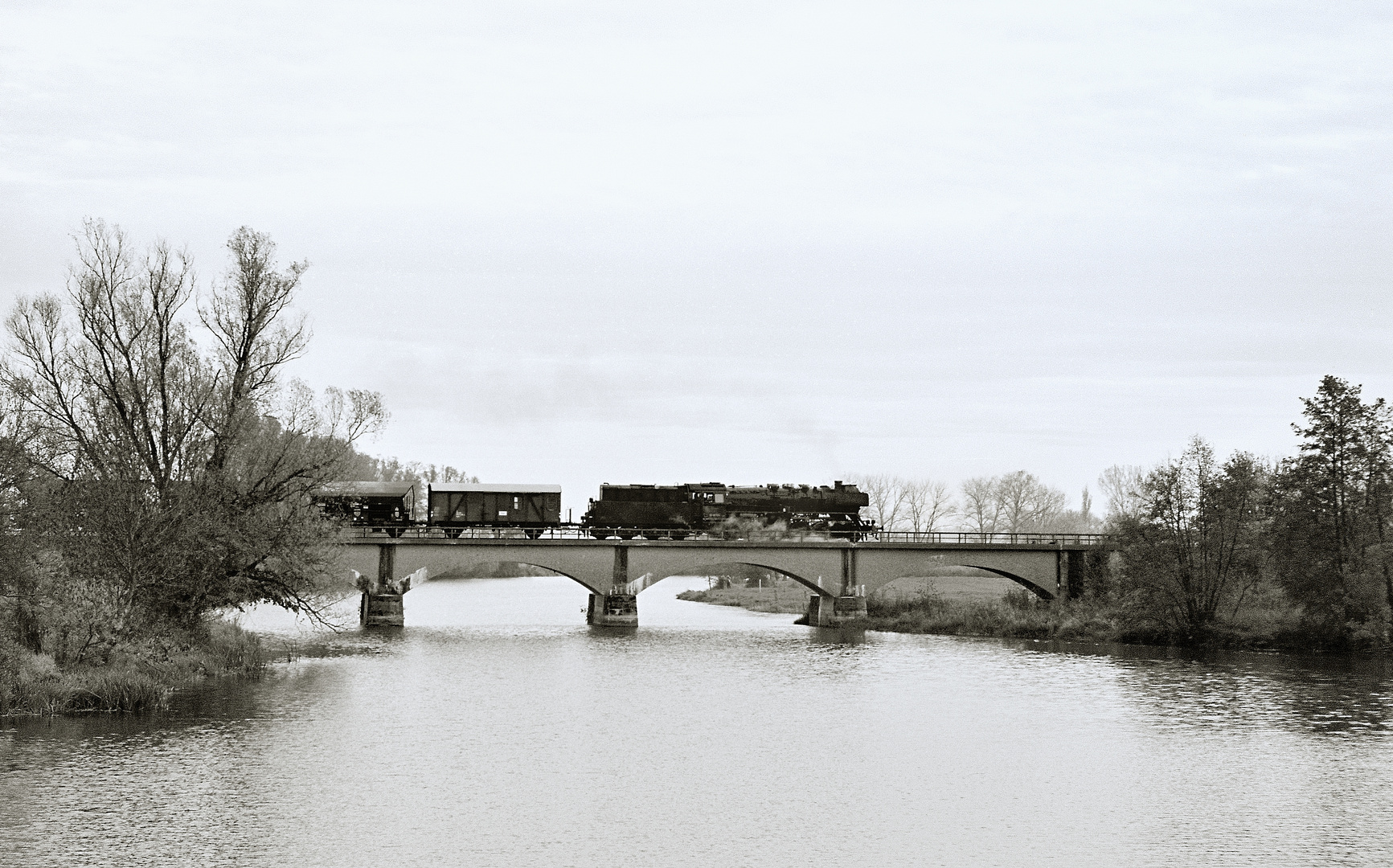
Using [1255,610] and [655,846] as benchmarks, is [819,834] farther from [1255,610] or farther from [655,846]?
[1255,610]

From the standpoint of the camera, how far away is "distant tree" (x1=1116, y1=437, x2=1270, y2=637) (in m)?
64.1

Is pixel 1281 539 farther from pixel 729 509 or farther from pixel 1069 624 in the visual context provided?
pixel 729 509

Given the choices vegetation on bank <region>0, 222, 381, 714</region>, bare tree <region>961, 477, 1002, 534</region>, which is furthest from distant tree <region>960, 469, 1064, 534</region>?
vegetation on bank <region>0, 222, 381, 714</region>

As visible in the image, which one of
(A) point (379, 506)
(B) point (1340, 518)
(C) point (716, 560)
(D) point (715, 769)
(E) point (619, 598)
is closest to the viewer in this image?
(D) point (715, 769)

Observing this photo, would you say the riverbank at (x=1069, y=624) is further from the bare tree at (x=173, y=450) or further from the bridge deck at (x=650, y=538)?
the bare tree at (x=173, y=450)

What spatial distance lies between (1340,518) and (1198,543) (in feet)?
24.0

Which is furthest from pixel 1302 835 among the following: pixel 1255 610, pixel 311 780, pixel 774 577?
pixel 774 577

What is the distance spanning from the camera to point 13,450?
3812 centimetres

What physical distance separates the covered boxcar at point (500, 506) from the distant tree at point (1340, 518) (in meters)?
43.5

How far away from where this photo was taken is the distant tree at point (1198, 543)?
64.1 m

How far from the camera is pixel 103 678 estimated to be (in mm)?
36469

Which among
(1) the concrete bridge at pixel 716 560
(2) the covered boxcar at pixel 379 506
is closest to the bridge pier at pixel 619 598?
(1) the concrete bridge at pixel 716 560

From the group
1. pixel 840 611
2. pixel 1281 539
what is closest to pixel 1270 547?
pixel 1281 539

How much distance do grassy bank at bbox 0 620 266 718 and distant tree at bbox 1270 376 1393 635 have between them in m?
50.2
